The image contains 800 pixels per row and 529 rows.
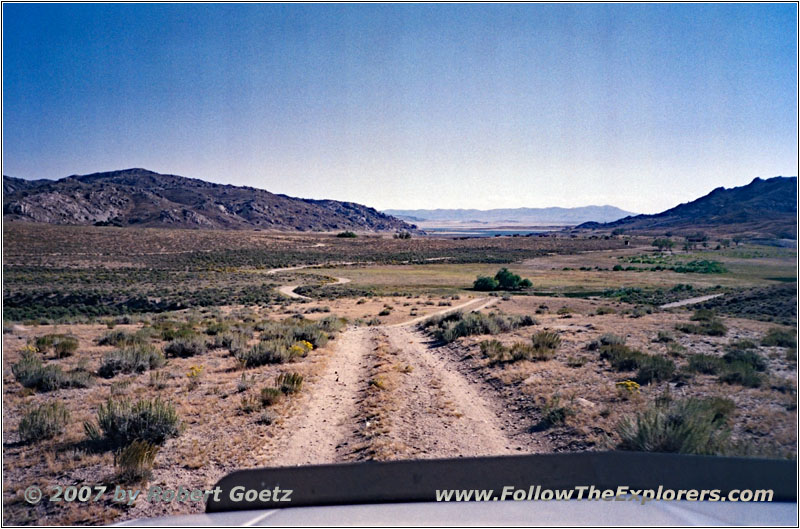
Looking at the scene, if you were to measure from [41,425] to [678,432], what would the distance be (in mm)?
9254

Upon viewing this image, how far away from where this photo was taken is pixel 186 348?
13.6 meters

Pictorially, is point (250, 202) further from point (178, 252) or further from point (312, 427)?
point (312, 427)

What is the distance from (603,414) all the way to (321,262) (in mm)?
70322

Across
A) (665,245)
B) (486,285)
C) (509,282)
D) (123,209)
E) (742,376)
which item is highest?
(123,209)

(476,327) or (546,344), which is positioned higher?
(546,344)

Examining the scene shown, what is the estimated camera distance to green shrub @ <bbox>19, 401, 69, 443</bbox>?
6.90 m

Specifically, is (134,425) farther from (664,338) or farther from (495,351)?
(664,338)

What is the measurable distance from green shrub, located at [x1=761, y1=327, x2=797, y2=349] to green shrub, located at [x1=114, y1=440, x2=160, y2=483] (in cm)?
1409

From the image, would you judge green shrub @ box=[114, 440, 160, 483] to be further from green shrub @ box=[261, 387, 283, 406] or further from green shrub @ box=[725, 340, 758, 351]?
→ green shrub @ box=[725, 340, 758, 351]

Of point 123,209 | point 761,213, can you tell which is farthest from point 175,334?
point 123,209

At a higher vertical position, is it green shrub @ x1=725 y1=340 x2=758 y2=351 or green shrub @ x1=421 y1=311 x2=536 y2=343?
green shrub @ x1=725 y1=340 x2=758 y2=351

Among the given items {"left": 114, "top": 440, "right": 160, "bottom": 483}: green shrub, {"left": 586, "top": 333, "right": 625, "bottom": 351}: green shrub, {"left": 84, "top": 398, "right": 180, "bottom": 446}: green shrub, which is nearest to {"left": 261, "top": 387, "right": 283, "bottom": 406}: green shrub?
{"left": 84, "top": 398, "right": 180, "bottom": 446}: green shrub

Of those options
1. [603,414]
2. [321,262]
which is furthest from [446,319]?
[321,262]

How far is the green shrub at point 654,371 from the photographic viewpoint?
9.28 m
